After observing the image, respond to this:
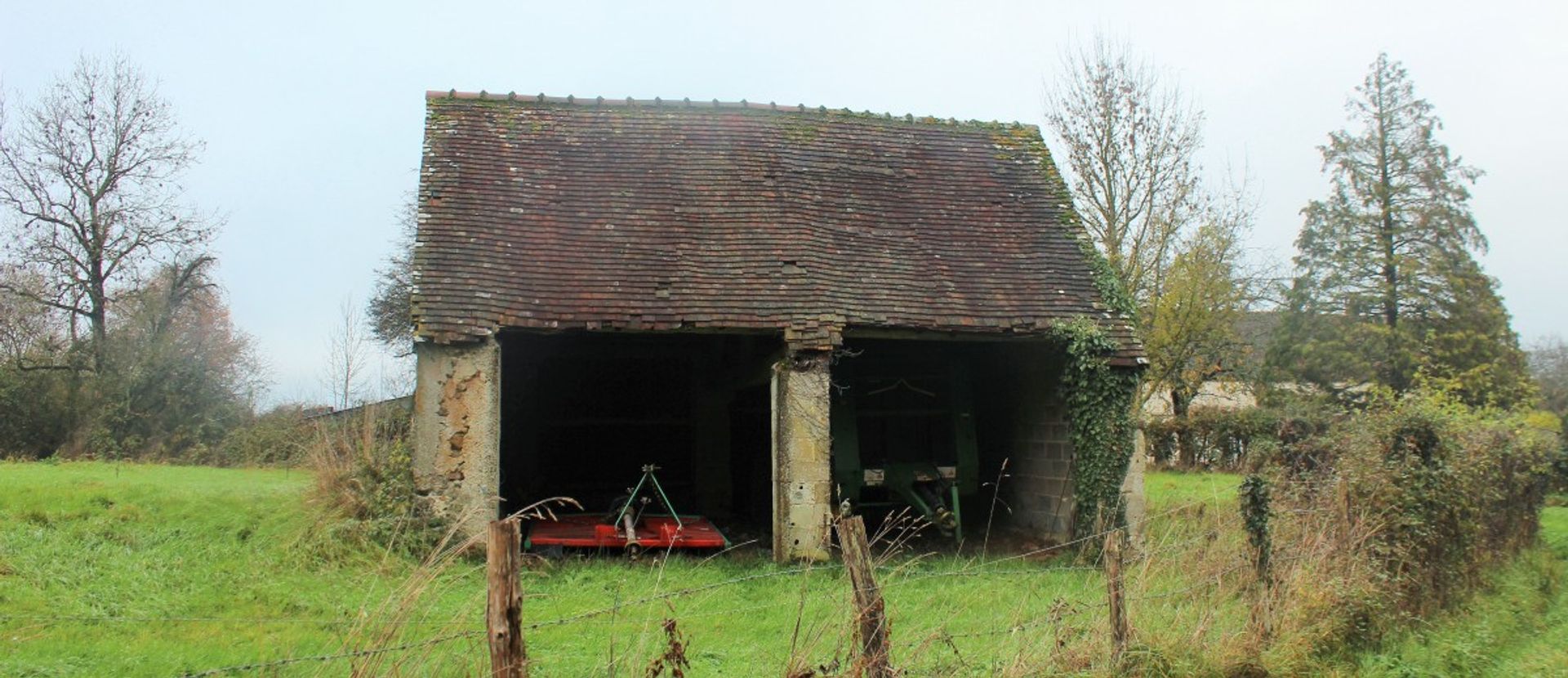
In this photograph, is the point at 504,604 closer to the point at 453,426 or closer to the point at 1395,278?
the point at 453,426

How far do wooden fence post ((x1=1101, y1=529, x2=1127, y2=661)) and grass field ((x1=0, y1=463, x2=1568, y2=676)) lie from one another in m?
0.14

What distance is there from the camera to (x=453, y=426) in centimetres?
1095

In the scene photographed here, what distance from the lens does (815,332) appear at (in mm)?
11383

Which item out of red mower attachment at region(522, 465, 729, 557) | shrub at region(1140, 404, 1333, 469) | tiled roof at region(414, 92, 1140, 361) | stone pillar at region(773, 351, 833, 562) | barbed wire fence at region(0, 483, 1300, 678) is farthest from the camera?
shrub at region(1140, 404, 1333, 469)

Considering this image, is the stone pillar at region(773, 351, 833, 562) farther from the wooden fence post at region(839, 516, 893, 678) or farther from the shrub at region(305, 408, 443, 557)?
the wooden fence post at region(839, 516, 893, 678)

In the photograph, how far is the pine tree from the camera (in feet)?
94.5

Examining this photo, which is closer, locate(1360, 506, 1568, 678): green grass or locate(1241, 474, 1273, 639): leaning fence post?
locate(1241, 474, 1273, 639): leaning fence post

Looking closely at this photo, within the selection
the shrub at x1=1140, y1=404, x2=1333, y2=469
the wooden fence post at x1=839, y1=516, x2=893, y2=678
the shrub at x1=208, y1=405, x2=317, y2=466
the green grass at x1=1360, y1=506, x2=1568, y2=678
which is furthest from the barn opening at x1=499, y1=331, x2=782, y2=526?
the wooden fence post at x1=839, y1=516, x2=893, y2=678

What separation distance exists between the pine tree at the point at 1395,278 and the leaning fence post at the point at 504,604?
29.8 meters

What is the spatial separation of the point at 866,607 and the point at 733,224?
8844mm

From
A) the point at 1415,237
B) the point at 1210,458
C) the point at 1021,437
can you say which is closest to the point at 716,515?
the point at 1021,437

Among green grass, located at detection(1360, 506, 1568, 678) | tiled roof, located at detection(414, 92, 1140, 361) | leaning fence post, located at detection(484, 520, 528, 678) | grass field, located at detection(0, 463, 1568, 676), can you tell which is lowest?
green grass, located at detection(1360, 506, 1568, 678)

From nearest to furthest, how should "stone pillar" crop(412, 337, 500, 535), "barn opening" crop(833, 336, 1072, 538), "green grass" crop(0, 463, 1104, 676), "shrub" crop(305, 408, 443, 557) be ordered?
"green grass" crop(0, 463, 1104, 676) → "shrub" crop(305, 408, 443, 557) → "stone pillar" crop(412, 337, 500, 535) → "barn opening" crop(833, 336, 1072, 538)

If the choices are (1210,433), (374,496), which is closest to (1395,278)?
(1210,433)
